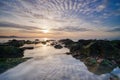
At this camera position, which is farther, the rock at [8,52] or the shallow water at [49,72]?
the rock at [8,52]

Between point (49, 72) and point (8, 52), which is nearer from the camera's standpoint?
point (49, 72)

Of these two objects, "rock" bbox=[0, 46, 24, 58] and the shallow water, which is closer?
the shallow water

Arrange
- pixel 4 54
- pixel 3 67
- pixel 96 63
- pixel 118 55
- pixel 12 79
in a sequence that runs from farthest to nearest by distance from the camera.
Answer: pixel 4 54 → pixel 118 55 → pixel 96 63 → pixel 3 67 → pixel 12 79

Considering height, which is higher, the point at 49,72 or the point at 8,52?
the point at 8,52

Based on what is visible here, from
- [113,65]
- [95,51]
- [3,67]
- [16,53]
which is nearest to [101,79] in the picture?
[113,65]

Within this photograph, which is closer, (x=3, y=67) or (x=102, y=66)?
(x=3, y=67)

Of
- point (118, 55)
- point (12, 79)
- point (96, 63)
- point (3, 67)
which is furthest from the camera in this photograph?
point (118, 55)

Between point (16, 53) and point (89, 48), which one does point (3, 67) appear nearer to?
point (16, 53)

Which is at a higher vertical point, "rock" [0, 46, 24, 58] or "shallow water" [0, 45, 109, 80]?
"rock" [0, 46, 24, 58]

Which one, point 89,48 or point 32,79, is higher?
point 89,48

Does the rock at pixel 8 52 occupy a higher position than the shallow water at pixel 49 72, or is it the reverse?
the rock at pixel 8 52

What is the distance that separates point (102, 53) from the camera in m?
45.8

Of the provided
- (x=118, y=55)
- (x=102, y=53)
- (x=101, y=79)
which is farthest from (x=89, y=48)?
(x=101, y=79)

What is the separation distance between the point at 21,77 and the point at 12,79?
1752 millimetres
